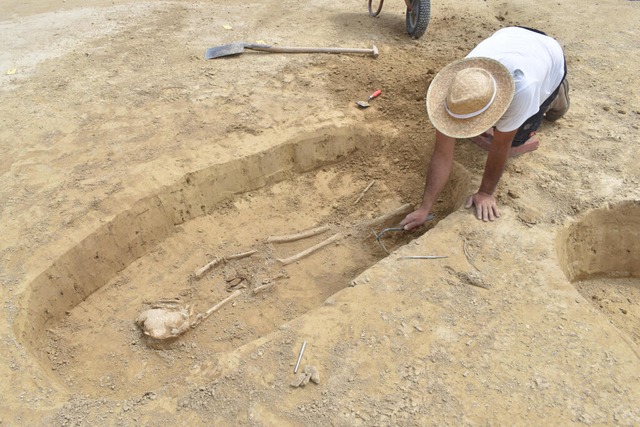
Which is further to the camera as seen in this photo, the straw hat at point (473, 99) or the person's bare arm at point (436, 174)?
the person's bare arm at point (436, 174)

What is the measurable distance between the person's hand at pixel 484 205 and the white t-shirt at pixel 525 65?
63 cm

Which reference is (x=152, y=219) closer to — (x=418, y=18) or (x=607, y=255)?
(x=607, y=255)

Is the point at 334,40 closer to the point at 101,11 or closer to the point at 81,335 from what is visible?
the point at 101,11

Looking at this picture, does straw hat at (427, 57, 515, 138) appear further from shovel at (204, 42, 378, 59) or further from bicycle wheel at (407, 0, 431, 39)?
bicycle wheel at (407, 0, 431, 39)

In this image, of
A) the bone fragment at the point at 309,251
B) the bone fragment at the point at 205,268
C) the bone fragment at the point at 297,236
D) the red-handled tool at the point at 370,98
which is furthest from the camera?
the red-handled tool at the point at 370,98

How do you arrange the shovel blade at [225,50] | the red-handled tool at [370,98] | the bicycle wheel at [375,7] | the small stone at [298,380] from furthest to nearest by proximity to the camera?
the bicycle wheel at [375,7]
the shovel blade at [225,50]
the red-handled tool at [370,98]
the small stone at [298,380]

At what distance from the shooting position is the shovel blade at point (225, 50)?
6253mm

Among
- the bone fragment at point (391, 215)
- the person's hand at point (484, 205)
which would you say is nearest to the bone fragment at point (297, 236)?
the bone fragment at point (391, 215)

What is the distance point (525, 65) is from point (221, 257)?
3064 mm

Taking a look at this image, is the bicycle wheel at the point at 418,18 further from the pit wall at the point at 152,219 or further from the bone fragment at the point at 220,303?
the bone fragment at the point at 220,303

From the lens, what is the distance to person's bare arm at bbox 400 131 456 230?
13.1ft

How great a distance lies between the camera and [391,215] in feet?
15.4

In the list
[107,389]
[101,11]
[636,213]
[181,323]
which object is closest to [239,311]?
[181,323]

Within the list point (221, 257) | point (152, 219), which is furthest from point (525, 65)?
point (152, 219)
